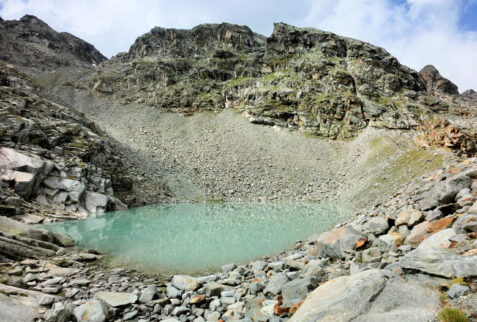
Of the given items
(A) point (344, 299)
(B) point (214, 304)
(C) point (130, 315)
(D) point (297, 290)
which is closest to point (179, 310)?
(B) point (214, 304)

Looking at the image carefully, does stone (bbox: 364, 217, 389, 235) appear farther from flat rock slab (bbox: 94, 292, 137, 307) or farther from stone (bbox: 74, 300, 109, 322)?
stone (bbox: 74, 300, 109, 322)

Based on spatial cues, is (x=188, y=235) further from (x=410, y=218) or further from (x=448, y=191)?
(x=448, y=191)

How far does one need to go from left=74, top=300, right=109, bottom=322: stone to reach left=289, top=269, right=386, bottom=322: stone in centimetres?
524

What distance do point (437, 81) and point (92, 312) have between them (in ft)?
685

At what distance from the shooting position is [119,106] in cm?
6981

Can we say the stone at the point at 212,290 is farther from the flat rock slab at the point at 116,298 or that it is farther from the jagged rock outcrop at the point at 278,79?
the jagged rock outcrop at the point at 278,79

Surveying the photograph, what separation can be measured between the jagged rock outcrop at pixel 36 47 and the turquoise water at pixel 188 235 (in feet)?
349

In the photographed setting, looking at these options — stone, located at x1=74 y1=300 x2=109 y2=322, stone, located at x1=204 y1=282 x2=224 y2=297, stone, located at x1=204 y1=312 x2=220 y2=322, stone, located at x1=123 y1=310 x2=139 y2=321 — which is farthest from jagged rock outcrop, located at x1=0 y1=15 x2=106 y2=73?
stone, located at x1=204 y1=312 x2=220 y2=322

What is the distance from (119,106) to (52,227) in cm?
5756

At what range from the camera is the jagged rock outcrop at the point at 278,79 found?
64688 mm

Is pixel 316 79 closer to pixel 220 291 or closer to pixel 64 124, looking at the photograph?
pixel 64 124

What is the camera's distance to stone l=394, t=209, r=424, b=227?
8.38 meters

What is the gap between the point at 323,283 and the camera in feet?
20.3

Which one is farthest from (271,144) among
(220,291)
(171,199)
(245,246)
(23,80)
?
(220,291)
